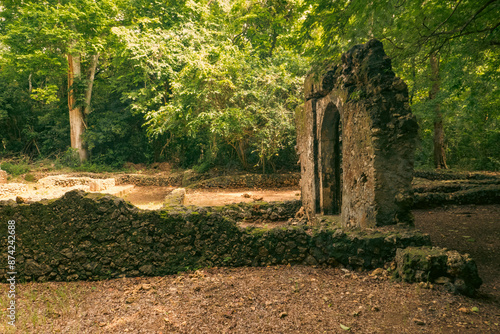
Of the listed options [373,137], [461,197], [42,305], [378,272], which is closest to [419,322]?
[378,272]

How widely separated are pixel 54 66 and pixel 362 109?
735 inches

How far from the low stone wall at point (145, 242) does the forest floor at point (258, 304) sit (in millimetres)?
172

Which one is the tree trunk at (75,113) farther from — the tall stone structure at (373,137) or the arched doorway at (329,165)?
the tall stone structure at (373,137)

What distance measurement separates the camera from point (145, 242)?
4.27m

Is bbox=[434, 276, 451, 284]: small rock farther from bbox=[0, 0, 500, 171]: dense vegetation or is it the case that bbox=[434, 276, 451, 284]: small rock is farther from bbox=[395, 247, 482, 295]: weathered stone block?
bbox=[0, 0, 500, 171]: dense vegetation

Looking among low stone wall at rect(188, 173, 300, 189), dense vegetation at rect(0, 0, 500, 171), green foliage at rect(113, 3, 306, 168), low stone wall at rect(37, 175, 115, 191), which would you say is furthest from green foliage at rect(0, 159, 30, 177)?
low stone wall at rect(188, 173, 300, 189)

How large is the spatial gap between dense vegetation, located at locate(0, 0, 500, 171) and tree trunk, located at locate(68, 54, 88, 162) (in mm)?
66

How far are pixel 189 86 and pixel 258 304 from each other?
10.5 m

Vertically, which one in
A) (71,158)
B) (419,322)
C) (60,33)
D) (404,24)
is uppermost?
(60,33)

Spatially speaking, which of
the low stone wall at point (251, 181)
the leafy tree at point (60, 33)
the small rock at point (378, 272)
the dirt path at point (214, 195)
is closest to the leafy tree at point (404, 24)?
the small rock at point (378, 272)

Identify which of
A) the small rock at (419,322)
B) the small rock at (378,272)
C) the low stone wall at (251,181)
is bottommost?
→ the small rock at (419,322)

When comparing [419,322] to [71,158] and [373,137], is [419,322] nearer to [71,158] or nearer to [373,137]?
[373,137]

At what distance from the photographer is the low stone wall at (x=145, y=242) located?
4.17 m

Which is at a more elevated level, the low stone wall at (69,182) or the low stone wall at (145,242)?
the low stone wall at (69,182)
